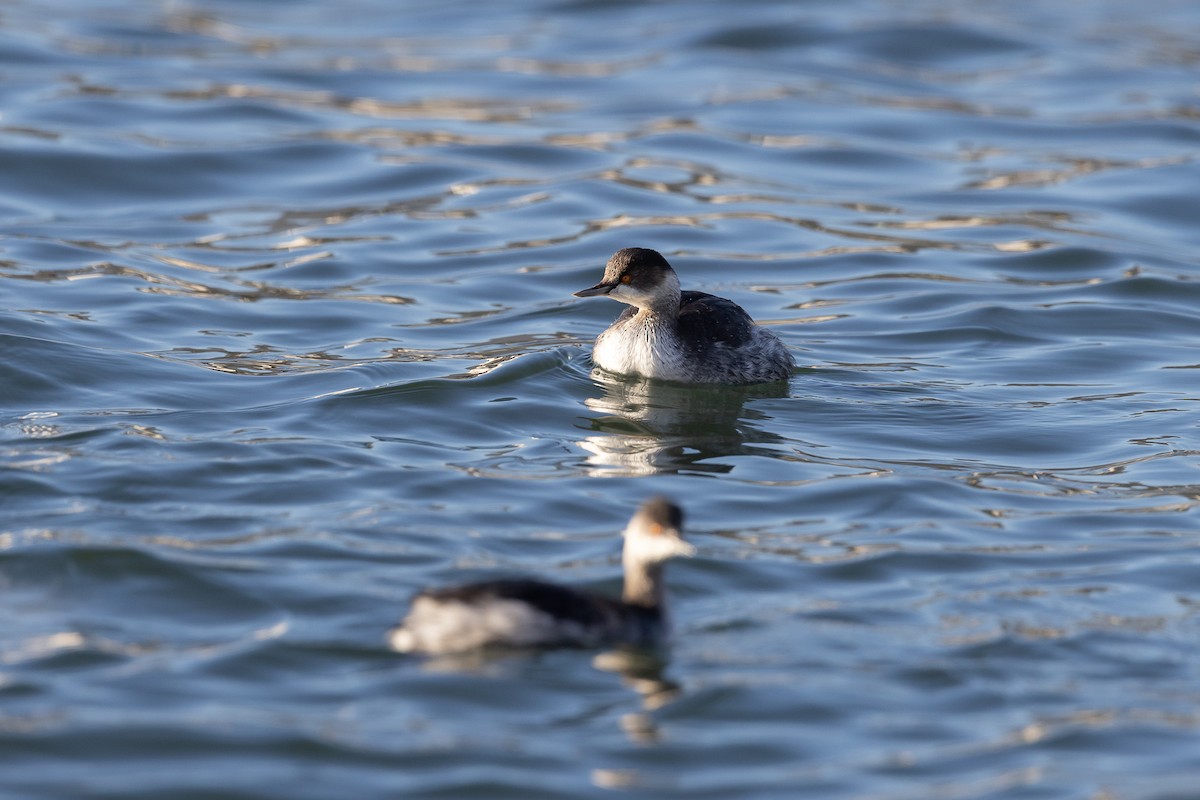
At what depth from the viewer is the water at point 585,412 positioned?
730 cm

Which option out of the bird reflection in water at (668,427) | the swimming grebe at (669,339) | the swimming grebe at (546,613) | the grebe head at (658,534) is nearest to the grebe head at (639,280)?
the swimming grebe at (669,339)

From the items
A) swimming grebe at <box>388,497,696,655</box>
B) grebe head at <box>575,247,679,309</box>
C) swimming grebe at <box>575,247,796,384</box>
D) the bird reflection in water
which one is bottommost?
swimming grebe at <box>388,497,696,655</box>

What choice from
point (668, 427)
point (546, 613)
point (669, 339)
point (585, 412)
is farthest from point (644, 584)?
point (669, 339)

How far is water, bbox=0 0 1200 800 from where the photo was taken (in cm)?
730

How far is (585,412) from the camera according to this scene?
40.0 ft

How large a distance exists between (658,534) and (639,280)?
16.6 ft

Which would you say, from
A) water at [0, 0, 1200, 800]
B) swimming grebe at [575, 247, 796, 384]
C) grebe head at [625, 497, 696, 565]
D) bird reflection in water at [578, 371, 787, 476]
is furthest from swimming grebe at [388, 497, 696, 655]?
swimming grebe at [575, 247, 796, 384]

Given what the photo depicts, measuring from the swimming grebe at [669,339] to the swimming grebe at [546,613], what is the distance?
4.81m

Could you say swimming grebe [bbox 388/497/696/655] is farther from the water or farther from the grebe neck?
the water

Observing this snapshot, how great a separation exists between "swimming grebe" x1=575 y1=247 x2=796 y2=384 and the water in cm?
19

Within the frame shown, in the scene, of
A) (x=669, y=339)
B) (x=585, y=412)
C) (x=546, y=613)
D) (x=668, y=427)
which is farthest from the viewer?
(x=669, y=339)

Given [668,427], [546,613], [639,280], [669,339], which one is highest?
[639,280]

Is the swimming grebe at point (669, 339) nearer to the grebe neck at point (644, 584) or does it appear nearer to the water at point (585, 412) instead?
the water at point (585, 412)

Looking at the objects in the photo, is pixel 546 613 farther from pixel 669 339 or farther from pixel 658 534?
pixel 669 339
